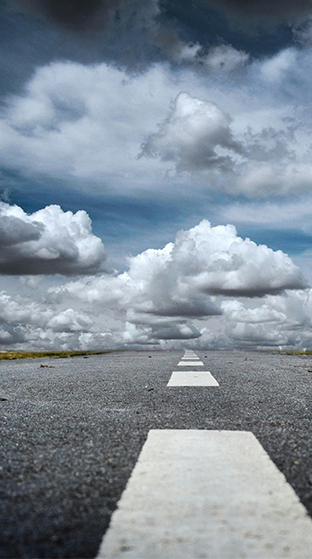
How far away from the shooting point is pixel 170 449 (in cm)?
298

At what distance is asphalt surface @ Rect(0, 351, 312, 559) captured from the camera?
1.79m

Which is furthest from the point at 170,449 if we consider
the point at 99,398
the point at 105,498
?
the point at 99,398

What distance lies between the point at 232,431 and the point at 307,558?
1.97 metres

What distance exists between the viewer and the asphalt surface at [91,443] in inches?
70.6

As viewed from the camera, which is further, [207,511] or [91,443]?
[91,443]

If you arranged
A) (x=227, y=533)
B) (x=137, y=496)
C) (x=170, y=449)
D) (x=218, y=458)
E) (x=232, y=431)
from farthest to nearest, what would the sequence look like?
(x=232, y=431) < (x=170, y=449) < (x=218, y=458) < (x=137, y=496) < (x=227, y=533)

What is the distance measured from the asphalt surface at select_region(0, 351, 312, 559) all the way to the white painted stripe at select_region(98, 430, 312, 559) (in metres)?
0.08

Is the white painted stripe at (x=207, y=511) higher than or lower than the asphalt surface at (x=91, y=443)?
higher

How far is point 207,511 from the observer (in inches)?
76.7

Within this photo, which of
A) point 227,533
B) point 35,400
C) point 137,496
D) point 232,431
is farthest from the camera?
point 35,400

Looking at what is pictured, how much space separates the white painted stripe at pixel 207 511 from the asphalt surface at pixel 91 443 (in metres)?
0.08

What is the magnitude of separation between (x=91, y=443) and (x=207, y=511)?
1385 millimetres

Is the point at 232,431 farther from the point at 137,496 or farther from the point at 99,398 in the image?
the point at 99,398

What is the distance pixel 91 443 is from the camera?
3.15 m
